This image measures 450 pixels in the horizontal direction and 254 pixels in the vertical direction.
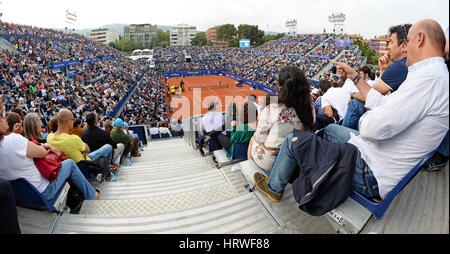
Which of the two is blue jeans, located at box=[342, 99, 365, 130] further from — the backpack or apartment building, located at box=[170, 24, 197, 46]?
apartment building, located at box=[170, 24, 197, 46]

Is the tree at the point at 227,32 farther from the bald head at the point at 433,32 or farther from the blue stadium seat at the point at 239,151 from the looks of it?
the bald head at the point at 433,32

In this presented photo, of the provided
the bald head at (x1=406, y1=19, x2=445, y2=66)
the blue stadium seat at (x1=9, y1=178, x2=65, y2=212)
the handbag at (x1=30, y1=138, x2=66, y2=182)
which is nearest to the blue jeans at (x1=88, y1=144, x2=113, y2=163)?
the handbag at (x1=30, y1=138, x2=66, y2=182)

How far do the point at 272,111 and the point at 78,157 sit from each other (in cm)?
285

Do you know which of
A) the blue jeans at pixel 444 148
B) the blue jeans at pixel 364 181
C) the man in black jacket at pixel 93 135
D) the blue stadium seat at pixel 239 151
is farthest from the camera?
the man in black jacket at pixel 93 135

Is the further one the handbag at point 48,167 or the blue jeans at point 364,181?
the handbag at point 48,167

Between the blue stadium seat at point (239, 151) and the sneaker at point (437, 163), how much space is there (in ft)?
6.94

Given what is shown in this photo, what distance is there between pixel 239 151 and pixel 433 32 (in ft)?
8.51

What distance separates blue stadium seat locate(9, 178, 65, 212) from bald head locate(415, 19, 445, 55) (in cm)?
351

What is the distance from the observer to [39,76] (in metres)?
16.6

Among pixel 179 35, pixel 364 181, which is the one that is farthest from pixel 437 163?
pixel 179 35

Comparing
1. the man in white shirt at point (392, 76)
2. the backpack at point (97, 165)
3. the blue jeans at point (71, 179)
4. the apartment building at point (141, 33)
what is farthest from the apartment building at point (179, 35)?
the man in white shirt at point (392, 76)

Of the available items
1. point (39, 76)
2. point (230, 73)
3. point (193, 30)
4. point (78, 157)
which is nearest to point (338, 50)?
point (230, 73)

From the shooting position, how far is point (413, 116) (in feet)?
4.74

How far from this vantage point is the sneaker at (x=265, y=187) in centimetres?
Answer: 232
